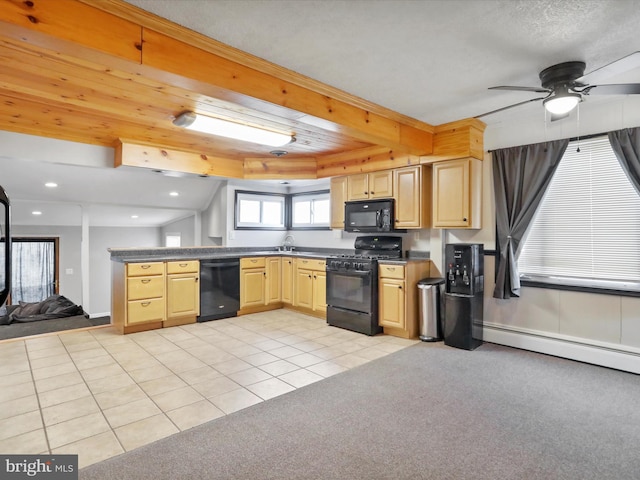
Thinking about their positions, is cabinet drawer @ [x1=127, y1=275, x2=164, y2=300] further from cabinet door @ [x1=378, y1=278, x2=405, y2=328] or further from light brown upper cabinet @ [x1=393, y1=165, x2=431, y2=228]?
light brown upper cabinet @ [x1=393, y1=165, x2=431, y2=228]

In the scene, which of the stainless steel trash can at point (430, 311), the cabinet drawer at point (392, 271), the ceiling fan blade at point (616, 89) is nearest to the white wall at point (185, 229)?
the cabinet drawer at point (392, 271)

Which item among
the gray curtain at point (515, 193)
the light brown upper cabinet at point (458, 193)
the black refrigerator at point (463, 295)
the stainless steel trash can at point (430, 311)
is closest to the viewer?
the gray curtain at point (515, 193)

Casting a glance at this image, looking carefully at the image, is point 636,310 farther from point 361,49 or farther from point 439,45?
point 361,49

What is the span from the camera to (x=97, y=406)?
8.50ft

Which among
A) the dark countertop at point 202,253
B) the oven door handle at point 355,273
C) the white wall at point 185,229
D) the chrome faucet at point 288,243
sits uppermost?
the white wall at point 185,229

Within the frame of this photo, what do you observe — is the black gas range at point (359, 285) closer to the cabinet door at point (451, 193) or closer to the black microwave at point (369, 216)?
the black microwave at point (369, 216)

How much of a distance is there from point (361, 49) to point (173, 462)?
2.63m

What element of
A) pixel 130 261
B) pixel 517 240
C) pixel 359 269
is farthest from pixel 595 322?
pixel 130 261

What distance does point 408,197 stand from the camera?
445 centimetres

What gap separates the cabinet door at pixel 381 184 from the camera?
464 cm

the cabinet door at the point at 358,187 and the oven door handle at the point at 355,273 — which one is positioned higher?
the cabinet door at the point at 358,187

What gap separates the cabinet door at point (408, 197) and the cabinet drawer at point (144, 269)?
9.88ft

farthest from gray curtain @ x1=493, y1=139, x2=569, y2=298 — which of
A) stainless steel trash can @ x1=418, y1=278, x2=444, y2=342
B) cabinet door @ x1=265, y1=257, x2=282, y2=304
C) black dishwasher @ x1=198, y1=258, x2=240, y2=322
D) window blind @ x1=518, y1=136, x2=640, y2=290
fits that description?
black dishwasher @ x1=198, y1=258, x2=240, y2=322

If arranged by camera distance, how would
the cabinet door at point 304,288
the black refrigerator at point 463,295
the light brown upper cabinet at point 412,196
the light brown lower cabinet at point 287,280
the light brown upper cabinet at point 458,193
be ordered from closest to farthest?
the black refrigerator at point 463,295
the light brown upper cabinet at point 458,193
the light brown upper cabinet at point 412,196
the cabinet door at point 304,288
the light brown lower cabinet at point 287,280
